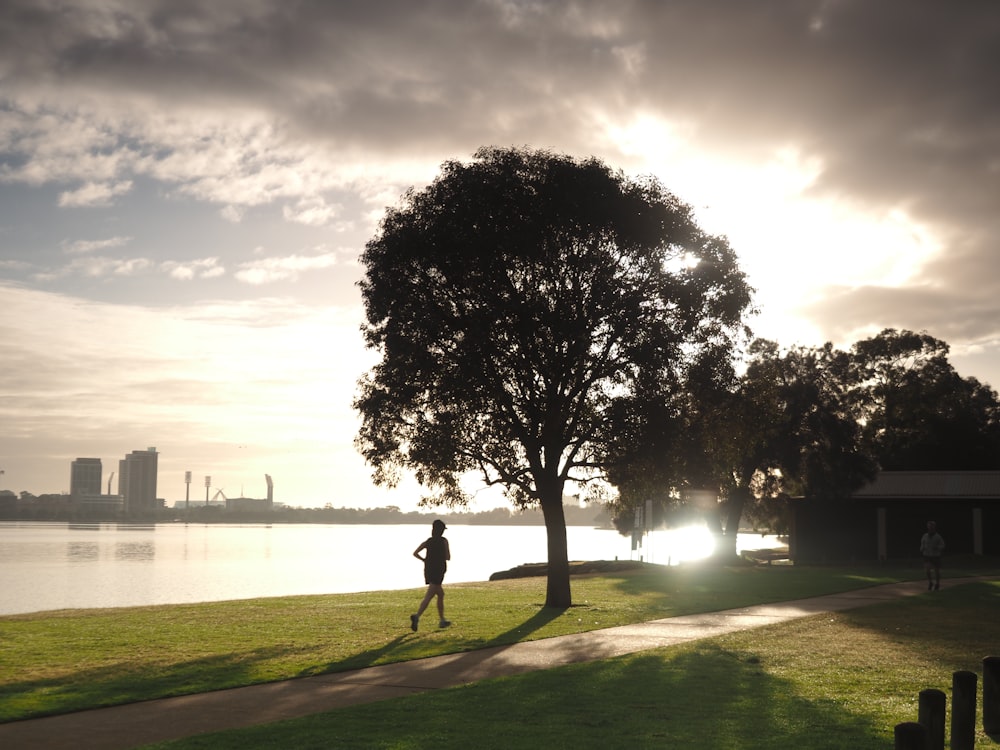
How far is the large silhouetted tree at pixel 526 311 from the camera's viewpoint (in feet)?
83.4

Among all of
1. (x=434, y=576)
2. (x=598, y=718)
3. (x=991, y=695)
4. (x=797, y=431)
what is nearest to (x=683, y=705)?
(x=598, y=718)

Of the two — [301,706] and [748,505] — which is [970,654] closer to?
[301,706]

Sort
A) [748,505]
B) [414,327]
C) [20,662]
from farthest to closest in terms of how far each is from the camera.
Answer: [748,505]
[414,327]
[20,662]

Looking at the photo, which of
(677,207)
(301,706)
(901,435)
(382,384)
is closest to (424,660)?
(301,706)

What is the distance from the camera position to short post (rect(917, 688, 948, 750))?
704cm

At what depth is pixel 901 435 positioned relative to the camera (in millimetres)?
76750

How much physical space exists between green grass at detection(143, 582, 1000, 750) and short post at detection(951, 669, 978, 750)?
1009mm

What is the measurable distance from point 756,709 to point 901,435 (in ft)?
235

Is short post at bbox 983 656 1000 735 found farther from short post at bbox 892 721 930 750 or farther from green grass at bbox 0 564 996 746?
green grass at bbox 0 564 996 746

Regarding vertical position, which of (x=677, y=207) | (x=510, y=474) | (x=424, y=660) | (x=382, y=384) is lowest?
(x=424, y=660)

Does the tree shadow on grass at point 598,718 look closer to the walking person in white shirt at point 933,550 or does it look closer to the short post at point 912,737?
the short post at point 912,737

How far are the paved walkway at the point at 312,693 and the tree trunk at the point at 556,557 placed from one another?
5669mm

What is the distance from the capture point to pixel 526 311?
25188 mm

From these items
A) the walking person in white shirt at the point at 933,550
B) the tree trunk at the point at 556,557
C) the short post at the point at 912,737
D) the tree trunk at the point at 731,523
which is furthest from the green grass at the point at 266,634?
the tree trunk at the point at 731,523
